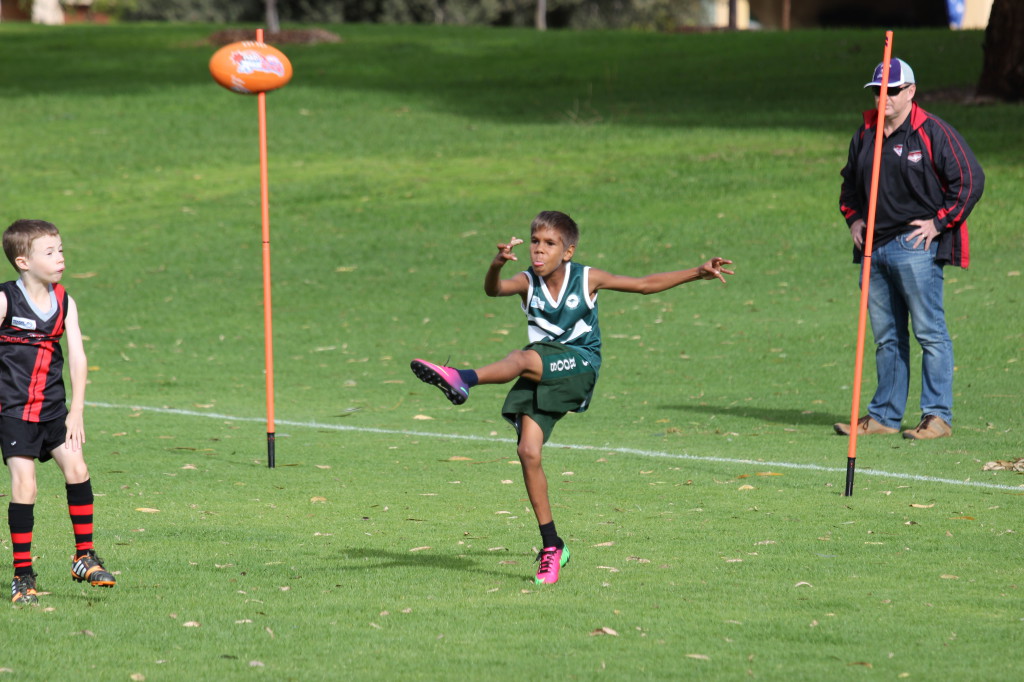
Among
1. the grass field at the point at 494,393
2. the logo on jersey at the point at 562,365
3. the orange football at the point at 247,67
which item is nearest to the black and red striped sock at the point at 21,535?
the grass field at the point at 494,393

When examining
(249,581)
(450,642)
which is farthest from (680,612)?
(249,581)

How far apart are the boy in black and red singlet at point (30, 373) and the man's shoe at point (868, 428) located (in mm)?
6593

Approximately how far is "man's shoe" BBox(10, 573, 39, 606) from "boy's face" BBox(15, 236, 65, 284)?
1370 millimetres

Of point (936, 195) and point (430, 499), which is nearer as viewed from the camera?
point (430, 499)

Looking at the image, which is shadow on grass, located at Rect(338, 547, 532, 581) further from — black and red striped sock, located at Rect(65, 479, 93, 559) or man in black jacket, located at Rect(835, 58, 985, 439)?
man in black jacket, located at Rect(835, 58, 985, 439)

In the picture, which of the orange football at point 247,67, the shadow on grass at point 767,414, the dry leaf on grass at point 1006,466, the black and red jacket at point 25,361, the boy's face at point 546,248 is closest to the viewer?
the black and red jacket at point 25,361

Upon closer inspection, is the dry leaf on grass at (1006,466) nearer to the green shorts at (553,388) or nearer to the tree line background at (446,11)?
the green shorts at (553,388)

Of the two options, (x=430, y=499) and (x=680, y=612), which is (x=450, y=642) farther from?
(x=430, y=499)

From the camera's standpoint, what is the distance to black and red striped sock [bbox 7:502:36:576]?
6336 mm

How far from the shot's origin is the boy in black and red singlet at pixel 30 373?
6297mm

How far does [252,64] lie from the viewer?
10398 millimetres

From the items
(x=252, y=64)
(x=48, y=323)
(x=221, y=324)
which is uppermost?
(x=252, y=64)

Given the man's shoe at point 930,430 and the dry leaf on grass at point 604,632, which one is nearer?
the dry leaf on grass at point 604,632

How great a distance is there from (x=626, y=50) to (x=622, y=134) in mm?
Answer: 12082
